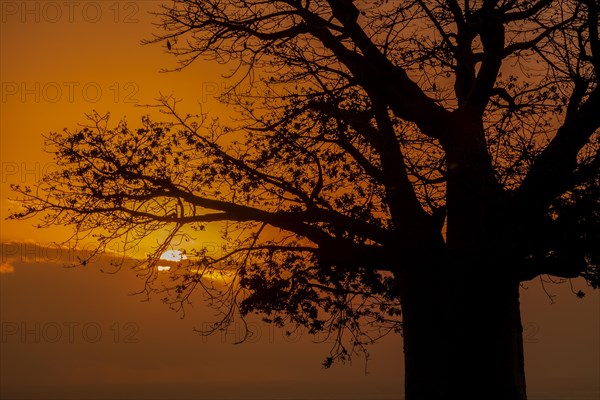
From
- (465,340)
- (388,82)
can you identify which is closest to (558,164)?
(465,340)

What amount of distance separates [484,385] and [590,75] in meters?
4.99

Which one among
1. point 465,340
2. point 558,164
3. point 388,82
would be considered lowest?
point 465,340

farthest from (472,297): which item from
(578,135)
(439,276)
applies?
(578,135)

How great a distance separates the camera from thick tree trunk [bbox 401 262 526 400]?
12305mm

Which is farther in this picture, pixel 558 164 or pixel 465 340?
pixel 465 340

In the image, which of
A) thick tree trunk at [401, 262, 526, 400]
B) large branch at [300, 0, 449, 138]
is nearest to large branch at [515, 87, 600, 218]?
thick tree trunk at [401, 262, 526, 400]

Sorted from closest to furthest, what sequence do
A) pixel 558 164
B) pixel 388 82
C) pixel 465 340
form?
1. pixel 558 164
2. pixel 465 340
3. pixel 388 82

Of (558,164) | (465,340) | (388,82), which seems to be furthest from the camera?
(388,82)

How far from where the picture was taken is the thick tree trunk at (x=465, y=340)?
12305 millimetres

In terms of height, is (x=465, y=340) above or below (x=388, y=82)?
below

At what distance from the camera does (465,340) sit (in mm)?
12391

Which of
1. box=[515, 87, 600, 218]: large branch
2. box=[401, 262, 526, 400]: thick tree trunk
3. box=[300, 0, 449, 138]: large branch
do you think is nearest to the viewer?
box=[515, 87, 600, 218]: large branch

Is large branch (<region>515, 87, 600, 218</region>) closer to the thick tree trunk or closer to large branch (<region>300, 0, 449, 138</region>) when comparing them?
the thick tree trunk

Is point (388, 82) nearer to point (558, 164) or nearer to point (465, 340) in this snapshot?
point (558, 164)
